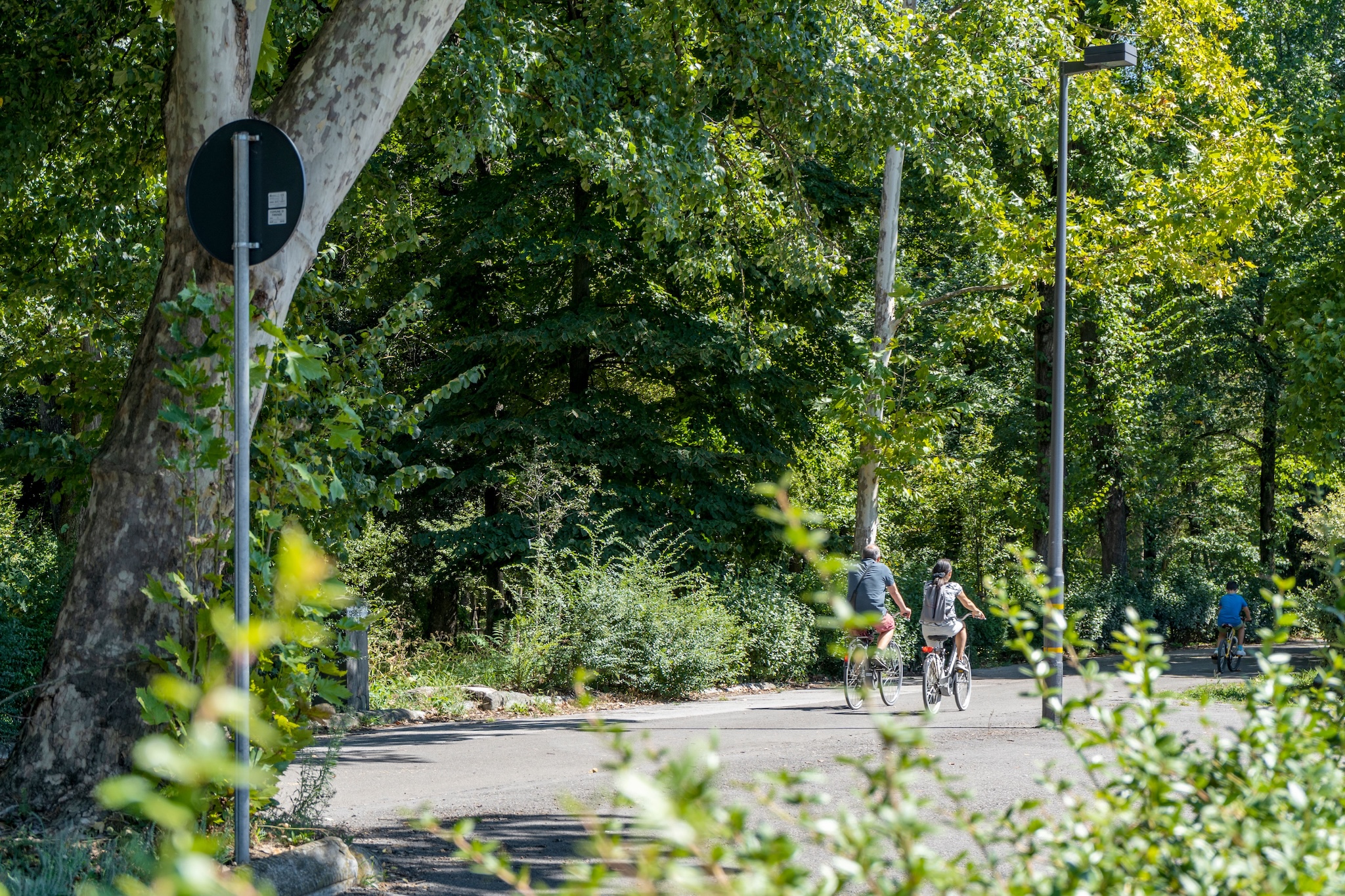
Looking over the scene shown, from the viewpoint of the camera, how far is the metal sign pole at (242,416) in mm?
4660

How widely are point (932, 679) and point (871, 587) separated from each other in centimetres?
136

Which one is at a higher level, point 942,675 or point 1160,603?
point 1160,603

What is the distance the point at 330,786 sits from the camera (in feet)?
27.1

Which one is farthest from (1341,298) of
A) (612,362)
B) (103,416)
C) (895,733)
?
(895,733)

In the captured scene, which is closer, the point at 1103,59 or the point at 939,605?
the point at 939,605

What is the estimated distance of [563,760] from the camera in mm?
9945

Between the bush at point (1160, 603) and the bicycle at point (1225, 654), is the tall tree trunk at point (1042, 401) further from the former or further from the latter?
the bicycle at point (1225, 654)

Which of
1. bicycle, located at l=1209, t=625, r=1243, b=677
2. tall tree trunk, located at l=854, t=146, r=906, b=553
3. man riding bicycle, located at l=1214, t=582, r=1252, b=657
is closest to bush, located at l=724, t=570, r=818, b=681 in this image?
tall tree trunk, located at l=854, t=146, r=906, b=553

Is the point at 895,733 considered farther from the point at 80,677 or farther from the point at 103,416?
the point at 103,416

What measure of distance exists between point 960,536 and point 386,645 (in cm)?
1627

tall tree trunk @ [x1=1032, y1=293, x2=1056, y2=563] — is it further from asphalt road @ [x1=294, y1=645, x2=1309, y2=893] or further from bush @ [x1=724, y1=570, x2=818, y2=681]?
asphalt road @ [x1=294, y1=645, x2=1309, y2=893]

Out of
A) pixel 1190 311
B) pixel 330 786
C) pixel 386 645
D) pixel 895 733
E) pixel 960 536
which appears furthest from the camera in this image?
pixel 1190 311

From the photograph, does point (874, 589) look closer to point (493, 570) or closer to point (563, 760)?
point (563, 760)

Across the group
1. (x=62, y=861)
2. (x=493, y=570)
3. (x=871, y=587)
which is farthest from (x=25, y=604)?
(x=493, y=570)
